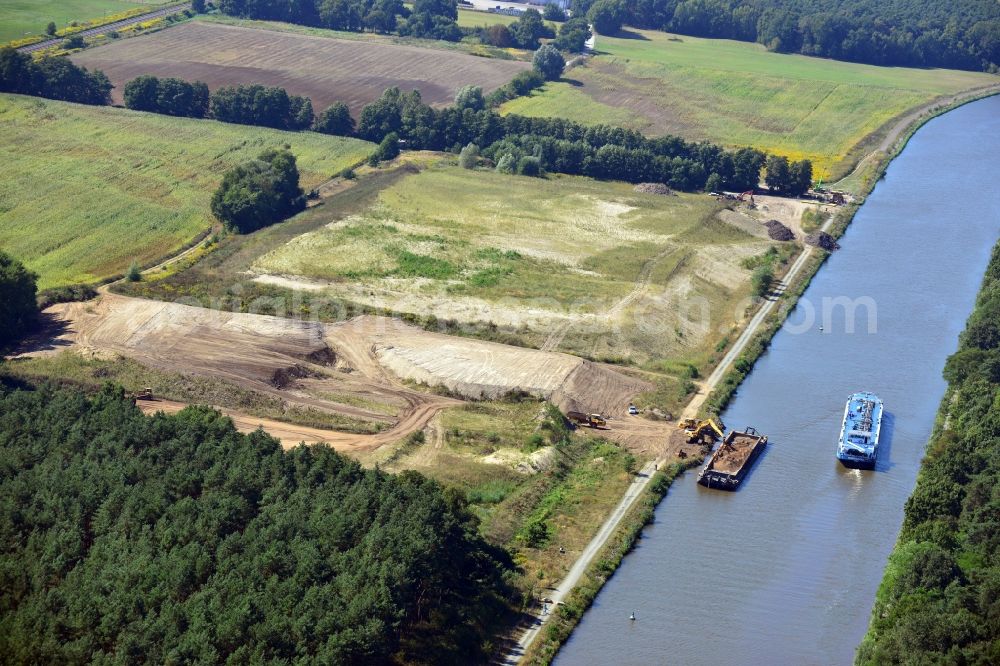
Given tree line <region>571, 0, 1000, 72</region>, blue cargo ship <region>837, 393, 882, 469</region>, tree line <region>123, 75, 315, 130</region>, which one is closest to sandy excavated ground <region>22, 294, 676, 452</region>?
blue cargo ship <region>837, 393, 882, 469</region>

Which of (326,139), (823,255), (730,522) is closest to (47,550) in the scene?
(730,522)

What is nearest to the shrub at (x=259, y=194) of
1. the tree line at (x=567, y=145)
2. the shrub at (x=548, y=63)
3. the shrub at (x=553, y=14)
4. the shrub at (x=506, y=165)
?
the shrub at (x=506, y=165)

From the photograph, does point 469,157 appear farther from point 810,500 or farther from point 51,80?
point 810,500

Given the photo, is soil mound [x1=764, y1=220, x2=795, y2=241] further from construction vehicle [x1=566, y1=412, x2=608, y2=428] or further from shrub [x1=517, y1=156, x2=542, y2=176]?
construction vehicle [x1=566, y1=412, x2=608, y2=428]

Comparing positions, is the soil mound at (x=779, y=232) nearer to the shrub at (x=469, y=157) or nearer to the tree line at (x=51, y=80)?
the shrub at (x=469, y=157)

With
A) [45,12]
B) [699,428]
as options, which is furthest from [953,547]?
[45,12]
